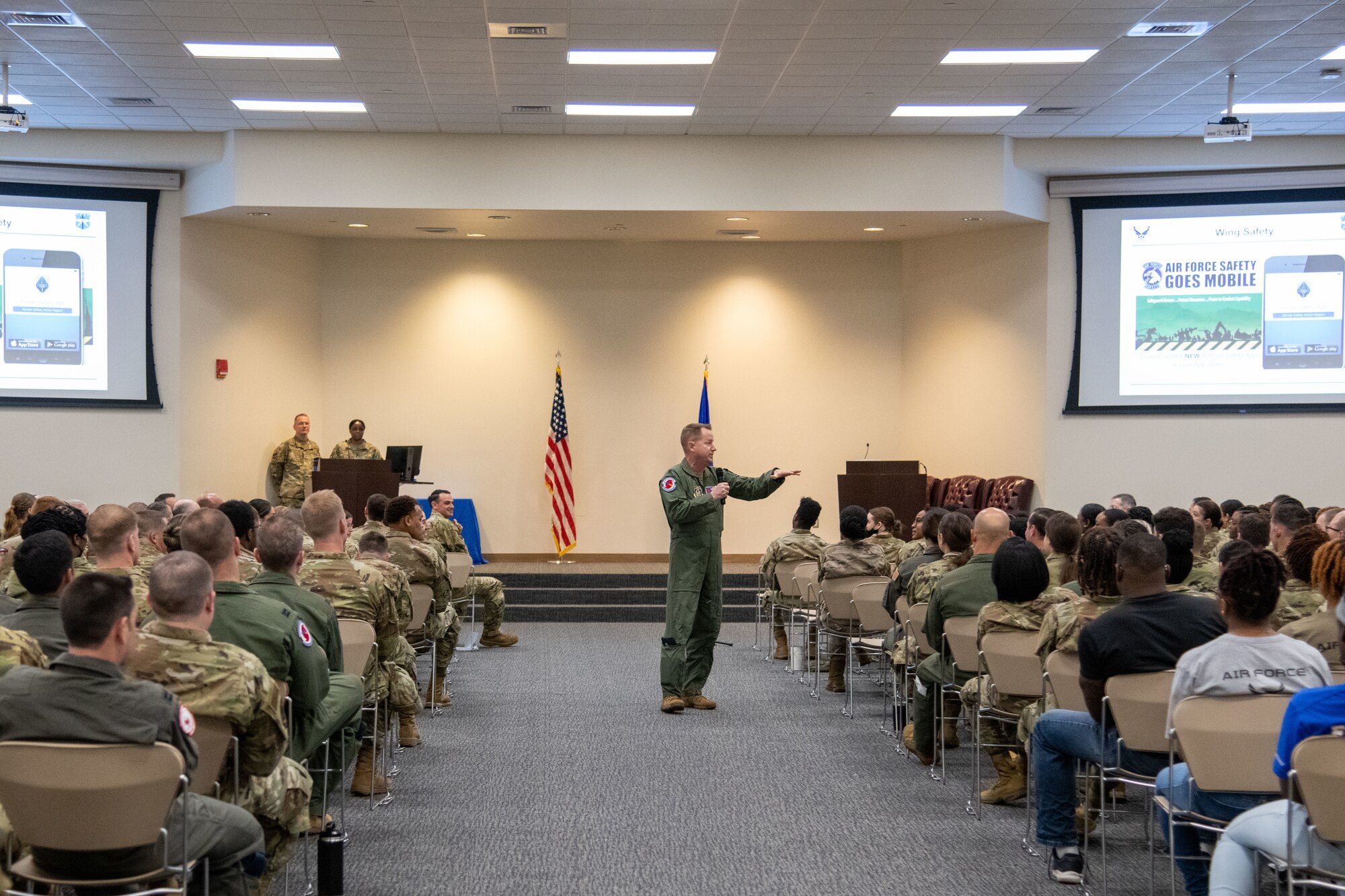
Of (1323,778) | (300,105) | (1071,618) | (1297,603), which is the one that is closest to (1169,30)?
(1297,603)

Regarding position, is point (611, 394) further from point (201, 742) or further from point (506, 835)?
point (201, 742)

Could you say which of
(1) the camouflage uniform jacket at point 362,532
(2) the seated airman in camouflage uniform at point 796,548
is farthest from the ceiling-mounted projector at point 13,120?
(2) the seated airman in camouflage uniform at point 796,548

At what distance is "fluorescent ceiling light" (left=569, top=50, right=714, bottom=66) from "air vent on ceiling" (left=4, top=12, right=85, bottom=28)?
368cm

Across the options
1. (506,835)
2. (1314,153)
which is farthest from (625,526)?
(506,835)

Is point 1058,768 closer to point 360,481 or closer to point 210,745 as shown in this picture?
point 210,745

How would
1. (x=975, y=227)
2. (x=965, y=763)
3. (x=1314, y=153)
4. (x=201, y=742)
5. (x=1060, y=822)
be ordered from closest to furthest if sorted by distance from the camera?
(x=201, y=742) → (x=1060, y=822) → (x=965, y=763) → (x=1314, y=153) → (x=975, y=227)

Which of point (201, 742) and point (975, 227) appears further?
point (975, 227)

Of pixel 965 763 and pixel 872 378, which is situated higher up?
pixel 872 378

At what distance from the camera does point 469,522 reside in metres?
14.6

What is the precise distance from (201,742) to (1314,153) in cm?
1262

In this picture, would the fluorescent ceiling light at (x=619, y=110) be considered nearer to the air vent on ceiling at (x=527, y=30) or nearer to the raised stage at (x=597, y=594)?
the air vent on ceiling at (x=527, y=30)

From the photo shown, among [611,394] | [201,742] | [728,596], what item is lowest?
[728,596]

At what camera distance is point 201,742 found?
3305 millimetres

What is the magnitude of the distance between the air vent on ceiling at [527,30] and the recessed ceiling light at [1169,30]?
14.1 ft
